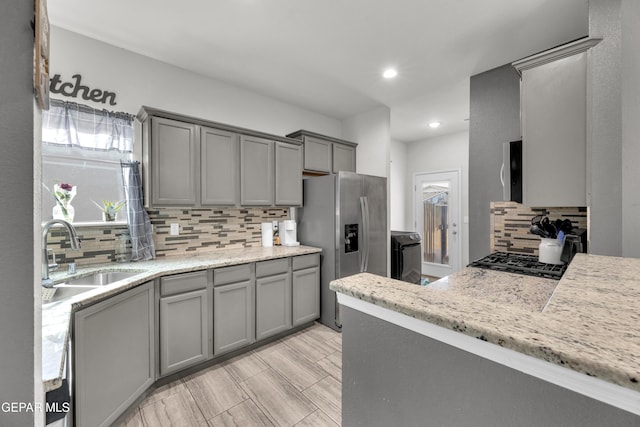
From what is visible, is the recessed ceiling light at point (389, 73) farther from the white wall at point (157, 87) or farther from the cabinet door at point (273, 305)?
the cabinet door at point (273, 305)

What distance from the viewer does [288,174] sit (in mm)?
3160

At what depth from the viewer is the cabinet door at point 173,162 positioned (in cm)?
226

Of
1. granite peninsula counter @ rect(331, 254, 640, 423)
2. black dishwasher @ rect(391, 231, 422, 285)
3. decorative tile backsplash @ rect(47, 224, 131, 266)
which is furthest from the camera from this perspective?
black dishwasher @ rect(391, 231, 422, 285)

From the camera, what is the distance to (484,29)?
2139mm

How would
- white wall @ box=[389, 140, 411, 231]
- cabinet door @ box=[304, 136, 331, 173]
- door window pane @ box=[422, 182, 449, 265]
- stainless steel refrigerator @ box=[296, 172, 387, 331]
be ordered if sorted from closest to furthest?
stainless steel refrigerator @ box=[296, 172, 387, 331], cabinet door @ box=[304, 136, 331, 173], door window pane @ box=[422, 182, 449, 265], white wall @ box=[389, 140, 411, 231]

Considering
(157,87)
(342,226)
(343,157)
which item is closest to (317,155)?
(343,157)

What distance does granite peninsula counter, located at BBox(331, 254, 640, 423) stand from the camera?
0.39m

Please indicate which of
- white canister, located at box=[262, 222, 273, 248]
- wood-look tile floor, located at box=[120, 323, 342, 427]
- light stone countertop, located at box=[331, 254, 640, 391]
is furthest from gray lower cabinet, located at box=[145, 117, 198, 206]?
light stone countertop, located at box=[331, 254, 640, 391]

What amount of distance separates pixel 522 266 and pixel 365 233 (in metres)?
1.57

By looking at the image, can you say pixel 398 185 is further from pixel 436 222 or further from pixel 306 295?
pixel 306 295

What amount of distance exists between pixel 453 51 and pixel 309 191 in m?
2.05

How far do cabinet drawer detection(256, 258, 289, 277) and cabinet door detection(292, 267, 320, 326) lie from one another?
0.53ft

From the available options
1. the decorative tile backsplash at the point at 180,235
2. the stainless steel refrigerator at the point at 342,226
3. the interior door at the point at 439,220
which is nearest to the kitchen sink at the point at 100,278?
the decorative tile backsplash at the point at 180,235

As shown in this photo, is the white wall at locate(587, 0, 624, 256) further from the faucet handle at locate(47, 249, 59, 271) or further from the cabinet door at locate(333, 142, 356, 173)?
the faucet handle at locate(47, 249, 59, 271)
